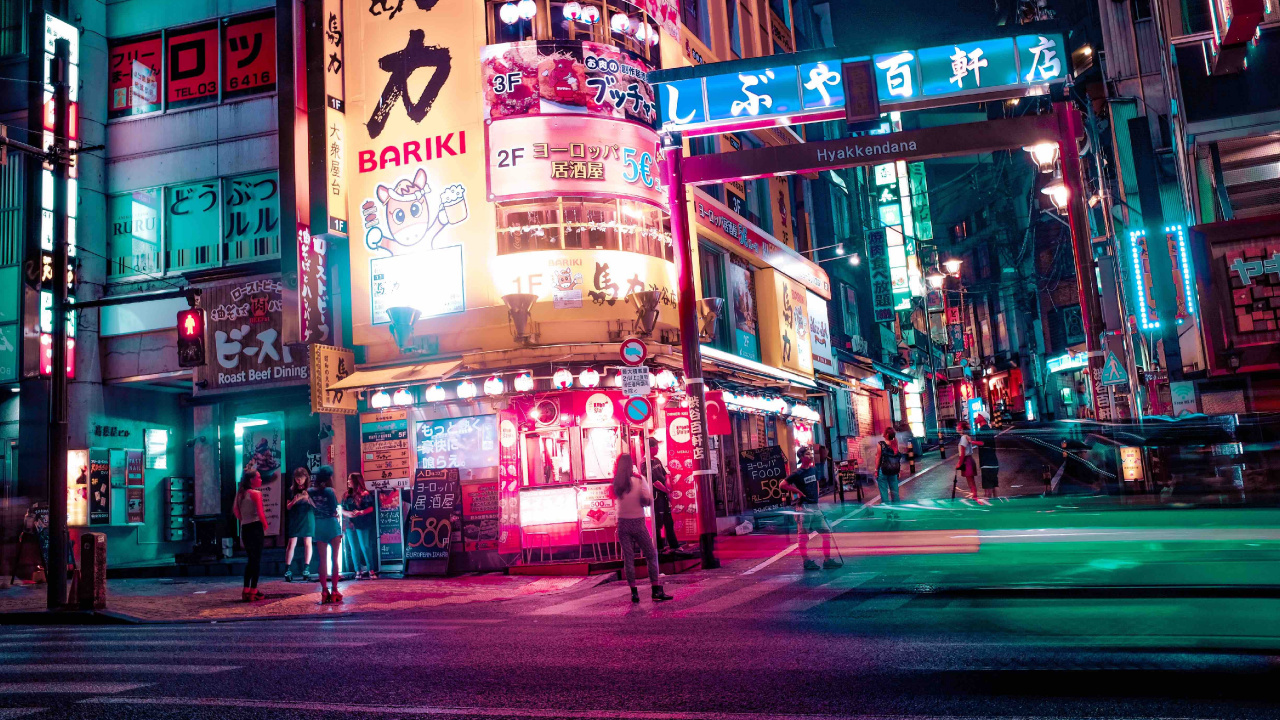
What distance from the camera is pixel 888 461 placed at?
1809 cm

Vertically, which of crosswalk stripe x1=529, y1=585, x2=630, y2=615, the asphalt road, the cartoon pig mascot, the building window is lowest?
crosswalk stripe x1=529, y1=585, x2=630, y2=615

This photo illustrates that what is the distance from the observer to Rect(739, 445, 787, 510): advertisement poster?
797 inches

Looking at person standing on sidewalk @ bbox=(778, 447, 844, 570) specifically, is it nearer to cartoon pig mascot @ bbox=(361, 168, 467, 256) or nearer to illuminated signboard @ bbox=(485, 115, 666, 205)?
illuminated signboard @ bbox=(485, 115, 666, 205)

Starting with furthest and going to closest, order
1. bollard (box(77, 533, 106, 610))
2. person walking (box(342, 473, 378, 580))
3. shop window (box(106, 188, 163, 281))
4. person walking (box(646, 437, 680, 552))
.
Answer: shop window (box(106, 188, 163, 281)) → person walking (box(342, 473, 378, 580)) → person walking (box(646, 437, 680, 552)) → bollard (box(77, 533, 106, 610))

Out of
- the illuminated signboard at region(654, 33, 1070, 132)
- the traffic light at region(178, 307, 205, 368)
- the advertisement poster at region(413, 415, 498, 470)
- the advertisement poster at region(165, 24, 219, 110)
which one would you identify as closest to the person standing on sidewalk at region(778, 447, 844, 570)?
the illuminated signboard at region(654, 33, 1070, 132)

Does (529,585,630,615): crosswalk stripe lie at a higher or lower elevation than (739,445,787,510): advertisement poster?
lower

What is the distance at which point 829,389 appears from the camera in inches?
1344

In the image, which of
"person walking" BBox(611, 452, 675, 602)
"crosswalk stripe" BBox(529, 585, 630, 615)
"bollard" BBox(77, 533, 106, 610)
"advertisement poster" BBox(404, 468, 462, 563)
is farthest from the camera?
"advertisement poster" BBox(404, 468, 462, 563)

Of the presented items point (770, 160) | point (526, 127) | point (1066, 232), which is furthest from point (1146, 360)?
point (1066, 232)

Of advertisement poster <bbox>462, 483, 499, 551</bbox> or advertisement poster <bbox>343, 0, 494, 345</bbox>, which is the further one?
advertisement poster <bbox>343, 0, 494, 345</bbox>

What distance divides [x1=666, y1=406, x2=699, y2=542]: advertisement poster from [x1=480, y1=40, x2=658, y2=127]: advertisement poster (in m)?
6.60

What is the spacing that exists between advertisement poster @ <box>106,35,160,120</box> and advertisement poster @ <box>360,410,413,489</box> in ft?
35.2

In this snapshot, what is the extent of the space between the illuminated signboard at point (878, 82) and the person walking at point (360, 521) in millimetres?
8784

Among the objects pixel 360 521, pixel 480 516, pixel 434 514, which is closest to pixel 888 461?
pixel 480 516
